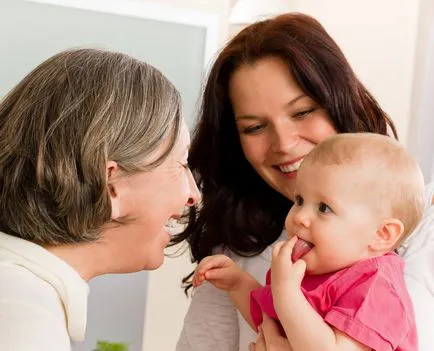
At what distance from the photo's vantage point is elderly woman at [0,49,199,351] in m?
1.40

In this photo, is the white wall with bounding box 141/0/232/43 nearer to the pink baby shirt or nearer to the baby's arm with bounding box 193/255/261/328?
the baby's arm with bounding box 193/255/261/328

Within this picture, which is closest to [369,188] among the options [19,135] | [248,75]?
[248,75]

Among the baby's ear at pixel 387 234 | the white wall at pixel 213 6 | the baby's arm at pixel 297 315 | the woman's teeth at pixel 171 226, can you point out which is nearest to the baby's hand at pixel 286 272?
the baby's arm at pixel 297 315

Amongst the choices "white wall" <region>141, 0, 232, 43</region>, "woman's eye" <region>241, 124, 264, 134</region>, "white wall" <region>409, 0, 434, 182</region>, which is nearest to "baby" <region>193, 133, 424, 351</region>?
"woman's eye" <region>241, 124, 264, 134</region>

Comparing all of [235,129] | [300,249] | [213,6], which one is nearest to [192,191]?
[300,249]

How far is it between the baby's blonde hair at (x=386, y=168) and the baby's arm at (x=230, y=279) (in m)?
0.37

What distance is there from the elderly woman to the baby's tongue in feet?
0.93

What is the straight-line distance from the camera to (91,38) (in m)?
3.12

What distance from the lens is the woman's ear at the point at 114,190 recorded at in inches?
57.9

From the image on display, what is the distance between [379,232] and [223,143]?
2.07 ft

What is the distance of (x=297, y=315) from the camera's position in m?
1.44

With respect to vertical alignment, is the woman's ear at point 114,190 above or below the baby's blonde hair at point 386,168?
below

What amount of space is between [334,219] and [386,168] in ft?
0.42

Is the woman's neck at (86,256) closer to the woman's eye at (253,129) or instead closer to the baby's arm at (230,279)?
the baby's arm at (230,279)
